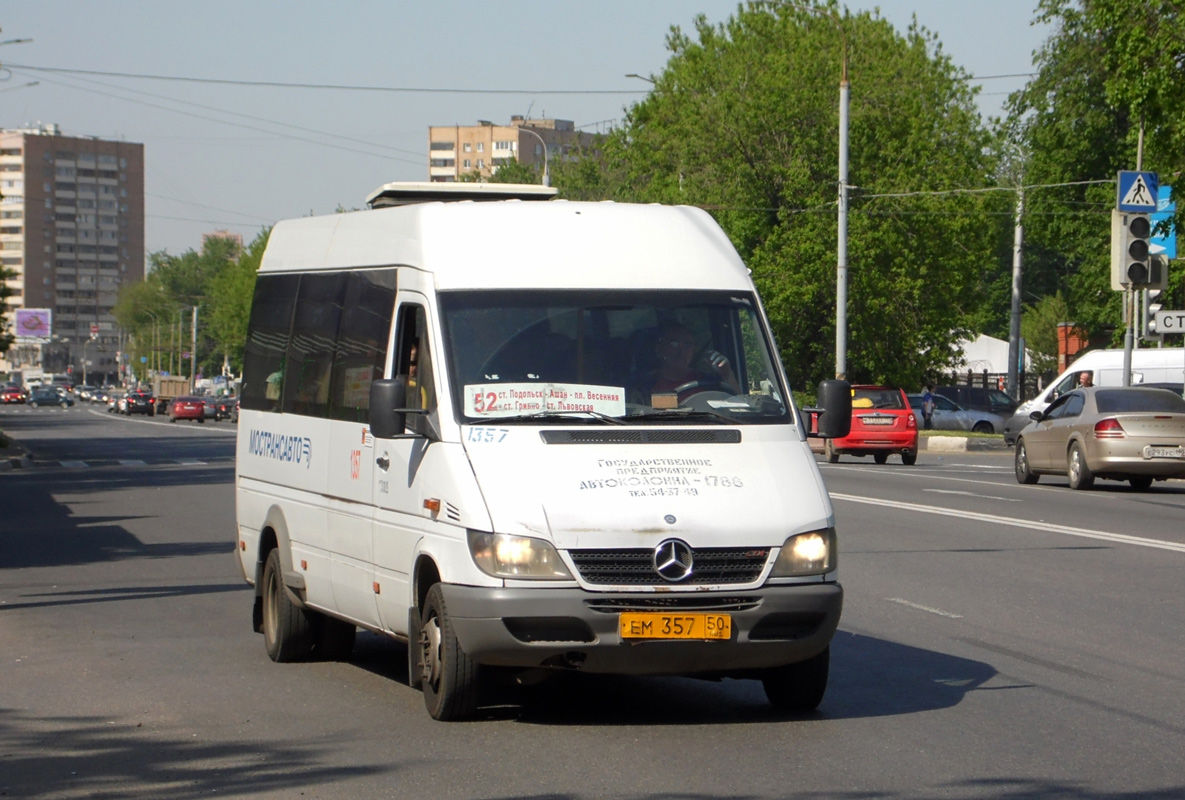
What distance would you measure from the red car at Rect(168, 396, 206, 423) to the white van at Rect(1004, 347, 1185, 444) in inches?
2146

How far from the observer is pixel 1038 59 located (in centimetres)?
5700

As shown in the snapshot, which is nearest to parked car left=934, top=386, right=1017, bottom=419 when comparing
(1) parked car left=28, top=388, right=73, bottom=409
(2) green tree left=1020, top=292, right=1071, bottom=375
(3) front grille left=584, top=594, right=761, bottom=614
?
(2) green tree left=1020, top=292, right=1071, bottom=375

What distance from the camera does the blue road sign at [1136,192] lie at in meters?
27.8

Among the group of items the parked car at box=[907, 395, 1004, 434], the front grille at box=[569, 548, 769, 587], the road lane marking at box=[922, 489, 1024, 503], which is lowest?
the road lane marking at box=[922, 489, 1024, 503]

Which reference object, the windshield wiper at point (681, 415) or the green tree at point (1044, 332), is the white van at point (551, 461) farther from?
the green tree at point (1044, 332)

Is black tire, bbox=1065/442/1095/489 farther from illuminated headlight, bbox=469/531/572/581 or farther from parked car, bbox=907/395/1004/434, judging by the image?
parked car, bbox=907/395/1004/434

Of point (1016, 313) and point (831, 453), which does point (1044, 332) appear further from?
point (831, 453)

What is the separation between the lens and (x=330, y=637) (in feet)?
31.3

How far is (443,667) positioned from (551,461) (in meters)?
0.99

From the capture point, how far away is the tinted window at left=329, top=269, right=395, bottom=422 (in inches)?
334

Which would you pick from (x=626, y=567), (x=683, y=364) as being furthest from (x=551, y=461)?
(x=683, y=364)

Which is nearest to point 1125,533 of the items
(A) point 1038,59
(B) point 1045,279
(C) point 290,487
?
(C) point 290,487

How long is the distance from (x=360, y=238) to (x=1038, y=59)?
5146 centimetres

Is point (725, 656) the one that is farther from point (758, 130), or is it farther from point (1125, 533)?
point (758, 130)
